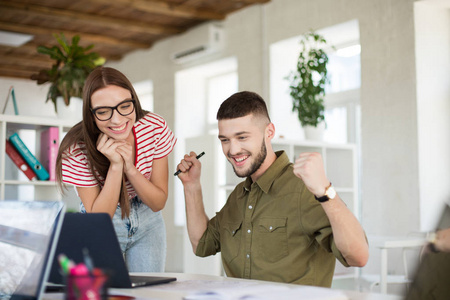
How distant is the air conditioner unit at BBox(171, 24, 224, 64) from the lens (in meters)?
6.65

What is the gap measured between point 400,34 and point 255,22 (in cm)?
196

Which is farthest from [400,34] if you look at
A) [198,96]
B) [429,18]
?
[198,96]

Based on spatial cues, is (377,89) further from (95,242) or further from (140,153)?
(95,242)

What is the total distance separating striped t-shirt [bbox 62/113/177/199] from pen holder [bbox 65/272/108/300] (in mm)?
1066

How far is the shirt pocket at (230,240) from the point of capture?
170 cm

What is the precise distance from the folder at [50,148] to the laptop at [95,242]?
2.25 m

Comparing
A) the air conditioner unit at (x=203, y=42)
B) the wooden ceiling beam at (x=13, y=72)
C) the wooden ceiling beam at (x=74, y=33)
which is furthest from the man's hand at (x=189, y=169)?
the wooden ceiling beam at (x=13, y=72)

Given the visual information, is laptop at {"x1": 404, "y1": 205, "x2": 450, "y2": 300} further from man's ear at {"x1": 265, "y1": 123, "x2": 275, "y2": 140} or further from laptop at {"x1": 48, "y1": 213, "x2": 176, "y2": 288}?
man's ear at {"x1": 265, "y1": 123, "x2": 275, "y2": 140}

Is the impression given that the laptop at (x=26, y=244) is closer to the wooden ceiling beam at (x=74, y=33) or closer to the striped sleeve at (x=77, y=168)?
the striped sleeve at (x=77, y=168)

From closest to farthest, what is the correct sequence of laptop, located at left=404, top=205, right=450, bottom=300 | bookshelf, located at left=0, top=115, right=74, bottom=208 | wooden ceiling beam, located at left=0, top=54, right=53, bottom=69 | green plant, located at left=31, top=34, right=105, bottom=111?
laptop, located at left=404, top=205, right=450, bottom=300
bookshelf, located at left=0, top=115, right=74, bottom=208
green plant, located at left=31, top=34, right=105, bottom=111
wooden ceiling beam, located at left=0, top=54, right=53, bottom=69

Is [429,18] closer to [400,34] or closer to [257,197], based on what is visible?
[400,34]

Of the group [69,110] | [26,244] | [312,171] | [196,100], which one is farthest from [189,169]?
[196,100]

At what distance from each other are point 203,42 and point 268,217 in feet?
17.3

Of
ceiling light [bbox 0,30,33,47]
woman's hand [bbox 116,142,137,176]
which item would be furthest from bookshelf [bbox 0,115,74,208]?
ceiling light [bbox 0,30,33,47]
